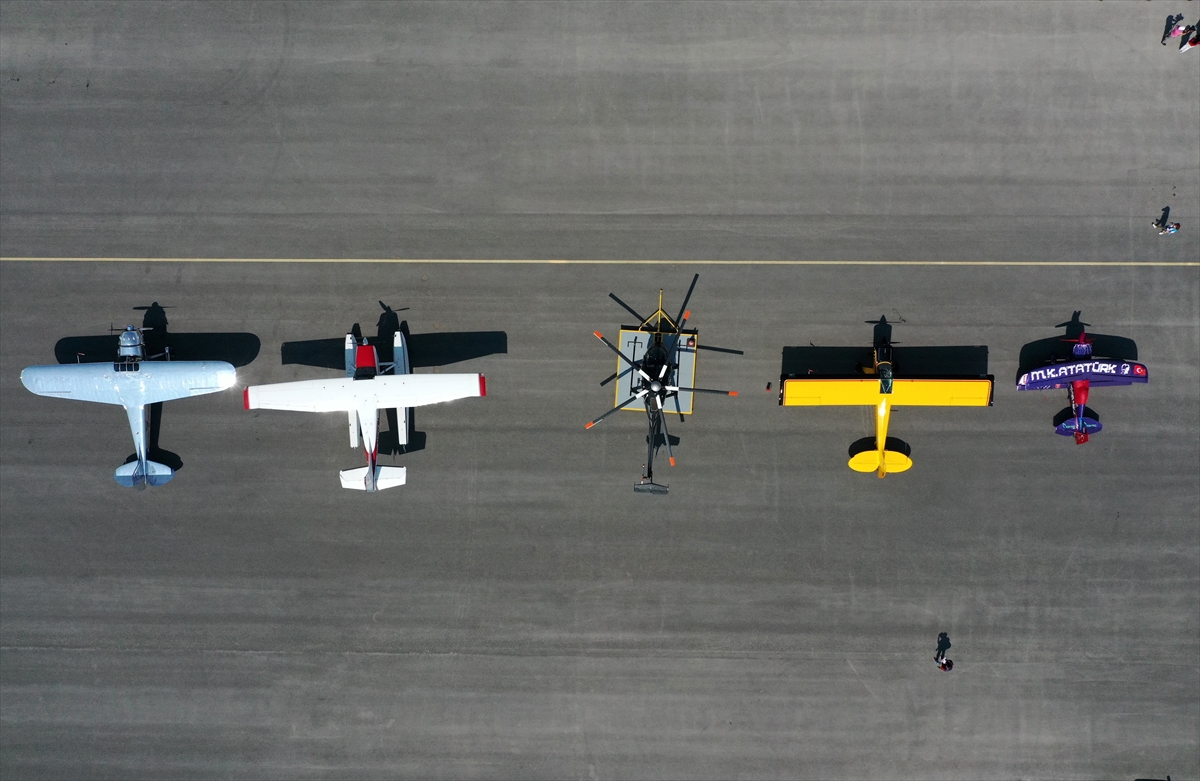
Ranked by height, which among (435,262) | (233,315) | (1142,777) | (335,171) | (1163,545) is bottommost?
(1142,777)

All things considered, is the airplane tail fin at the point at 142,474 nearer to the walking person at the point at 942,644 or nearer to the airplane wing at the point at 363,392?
the airplane wing at the point at 363,392

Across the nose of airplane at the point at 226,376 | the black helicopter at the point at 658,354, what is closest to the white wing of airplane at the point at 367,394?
the nose of airplane at the point at 226,376

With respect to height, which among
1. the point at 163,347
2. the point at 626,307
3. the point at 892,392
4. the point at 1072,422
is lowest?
the point at 1072,422

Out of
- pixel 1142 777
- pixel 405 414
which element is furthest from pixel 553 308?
pixel 1142 777

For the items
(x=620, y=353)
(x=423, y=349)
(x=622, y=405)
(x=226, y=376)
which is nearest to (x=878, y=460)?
(x=622, y=405)

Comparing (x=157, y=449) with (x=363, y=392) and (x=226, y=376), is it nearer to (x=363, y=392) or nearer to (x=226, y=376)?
(x=226, y=376)

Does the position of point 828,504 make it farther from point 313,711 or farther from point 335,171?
point 335,171

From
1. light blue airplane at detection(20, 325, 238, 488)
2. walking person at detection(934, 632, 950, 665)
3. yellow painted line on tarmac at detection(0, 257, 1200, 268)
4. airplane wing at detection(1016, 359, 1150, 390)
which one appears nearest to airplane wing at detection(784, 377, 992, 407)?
airplane wing at detection(1016, 359, 1150, 390)
